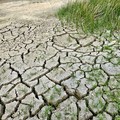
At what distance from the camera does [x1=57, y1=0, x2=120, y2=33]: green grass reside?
3.33 metres

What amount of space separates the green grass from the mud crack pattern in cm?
20

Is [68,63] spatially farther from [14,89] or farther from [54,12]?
[54,12]

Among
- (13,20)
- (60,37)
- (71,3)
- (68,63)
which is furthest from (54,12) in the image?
(68,63)

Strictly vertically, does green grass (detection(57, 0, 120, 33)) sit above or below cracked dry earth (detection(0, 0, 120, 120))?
above

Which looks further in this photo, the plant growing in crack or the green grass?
the green grass

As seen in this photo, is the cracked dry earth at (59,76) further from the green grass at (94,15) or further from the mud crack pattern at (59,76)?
the green grass at (94,15)

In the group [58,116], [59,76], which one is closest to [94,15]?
[59,76]

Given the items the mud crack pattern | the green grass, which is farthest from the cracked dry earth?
the green grass

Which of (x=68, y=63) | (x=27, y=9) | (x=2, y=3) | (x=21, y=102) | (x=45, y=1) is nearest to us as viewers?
(x=21, y=102)

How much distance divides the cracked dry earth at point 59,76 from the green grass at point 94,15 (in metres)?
0.18

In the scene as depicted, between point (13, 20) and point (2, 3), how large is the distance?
1.51 meters

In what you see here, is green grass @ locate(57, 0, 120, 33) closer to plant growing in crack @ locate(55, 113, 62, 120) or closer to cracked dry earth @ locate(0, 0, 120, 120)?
cracked dry earth @ locate(0, 0, 120, 120)

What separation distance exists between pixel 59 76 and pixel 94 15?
135 cm

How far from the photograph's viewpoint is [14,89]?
2.42 metres
